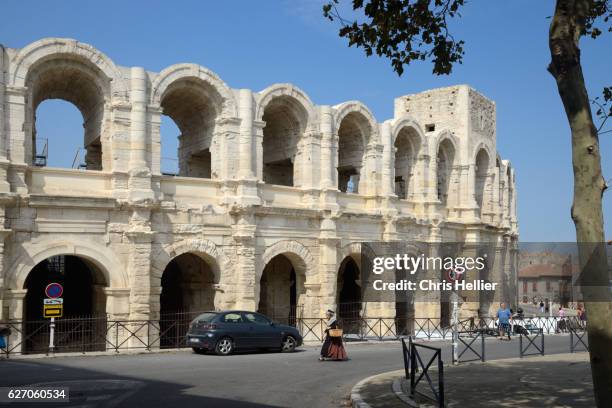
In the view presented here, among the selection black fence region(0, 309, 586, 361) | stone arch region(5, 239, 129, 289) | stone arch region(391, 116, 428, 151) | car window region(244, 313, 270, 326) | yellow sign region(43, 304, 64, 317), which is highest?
stone arch region(391, 116, 428, 151)

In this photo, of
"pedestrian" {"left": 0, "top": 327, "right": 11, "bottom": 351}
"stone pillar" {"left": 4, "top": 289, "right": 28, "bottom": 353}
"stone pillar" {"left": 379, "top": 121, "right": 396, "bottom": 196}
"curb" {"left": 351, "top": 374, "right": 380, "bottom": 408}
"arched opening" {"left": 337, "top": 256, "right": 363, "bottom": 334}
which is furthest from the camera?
"arched opening" {"left": 337, "top": 256, "right": 363, "bottom": 334}

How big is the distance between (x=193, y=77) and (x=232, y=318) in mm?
8494

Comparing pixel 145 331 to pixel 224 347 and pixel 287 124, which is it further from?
pixel 287 124

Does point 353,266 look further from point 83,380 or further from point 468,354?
point 83,380

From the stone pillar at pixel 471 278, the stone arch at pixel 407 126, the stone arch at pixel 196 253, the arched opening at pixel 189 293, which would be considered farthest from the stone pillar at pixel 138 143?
the stone pillar at pixel 471 278

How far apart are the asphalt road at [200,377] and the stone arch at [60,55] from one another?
26.6ft

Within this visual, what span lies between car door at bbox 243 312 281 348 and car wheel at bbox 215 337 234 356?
72cm

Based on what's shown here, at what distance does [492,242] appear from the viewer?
35.7 metres

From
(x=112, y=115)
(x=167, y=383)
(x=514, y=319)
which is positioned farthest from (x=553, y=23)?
(x=514, y=319)

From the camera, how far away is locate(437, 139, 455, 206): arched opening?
33178 mm

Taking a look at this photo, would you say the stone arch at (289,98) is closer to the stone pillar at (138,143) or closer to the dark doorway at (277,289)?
the stone pillar at (138,143)

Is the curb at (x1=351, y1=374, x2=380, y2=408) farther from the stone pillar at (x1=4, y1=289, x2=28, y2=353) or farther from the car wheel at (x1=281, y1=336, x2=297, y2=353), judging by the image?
the stone pillar at (x1=4, y1=289, x2=28, y2=353)

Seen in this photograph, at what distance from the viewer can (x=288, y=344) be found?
19406mm

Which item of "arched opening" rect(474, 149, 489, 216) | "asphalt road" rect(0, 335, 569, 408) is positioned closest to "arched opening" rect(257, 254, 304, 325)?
"asphalt road" rect(0, 335, 569, 408)
